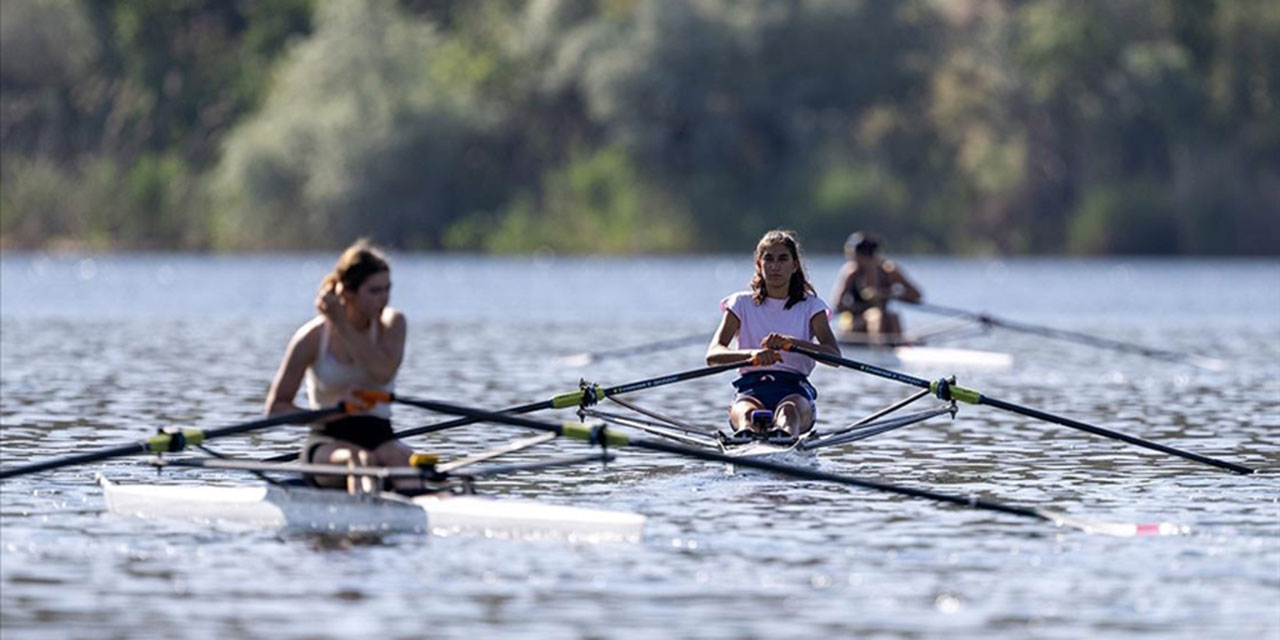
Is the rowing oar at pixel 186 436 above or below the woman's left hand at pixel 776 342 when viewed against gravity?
below

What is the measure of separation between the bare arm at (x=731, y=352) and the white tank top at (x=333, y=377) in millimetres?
3643

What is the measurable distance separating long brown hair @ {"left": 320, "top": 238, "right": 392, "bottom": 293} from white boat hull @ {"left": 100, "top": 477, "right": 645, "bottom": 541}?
3.90 feet

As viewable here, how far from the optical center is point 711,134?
3078 inches

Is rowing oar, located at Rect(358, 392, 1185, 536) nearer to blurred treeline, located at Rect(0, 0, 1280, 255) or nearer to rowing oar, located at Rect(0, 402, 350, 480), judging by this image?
rowing oar, located at Rect(0, 402, 350, 480)

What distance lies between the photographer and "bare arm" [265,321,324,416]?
46.8 ft

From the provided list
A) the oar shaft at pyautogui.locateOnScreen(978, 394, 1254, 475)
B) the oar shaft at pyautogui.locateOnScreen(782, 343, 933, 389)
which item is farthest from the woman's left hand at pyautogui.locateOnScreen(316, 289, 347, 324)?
the oar shaft at pyautogui.locateOnScreen(978, 394, 1254, 475)

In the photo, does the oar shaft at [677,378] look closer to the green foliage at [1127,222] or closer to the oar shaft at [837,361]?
the oar shaft at [837,361]

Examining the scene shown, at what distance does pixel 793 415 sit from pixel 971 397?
1.19 meters

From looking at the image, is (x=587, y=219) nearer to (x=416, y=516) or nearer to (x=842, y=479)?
(x=842, y=479)

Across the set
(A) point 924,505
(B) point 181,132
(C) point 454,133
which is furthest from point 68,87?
(A) point 924,505

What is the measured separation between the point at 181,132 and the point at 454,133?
1597 cm

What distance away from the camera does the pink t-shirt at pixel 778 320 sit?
1800 cm

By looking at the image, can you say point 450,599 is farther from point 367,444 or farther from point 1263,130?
point 1263,130

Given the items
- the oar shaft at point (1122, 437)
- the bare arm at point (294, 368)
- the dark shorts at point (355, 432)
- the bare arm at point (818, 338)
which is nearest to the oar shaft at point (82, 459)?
the bare arm at point (294, 368)
